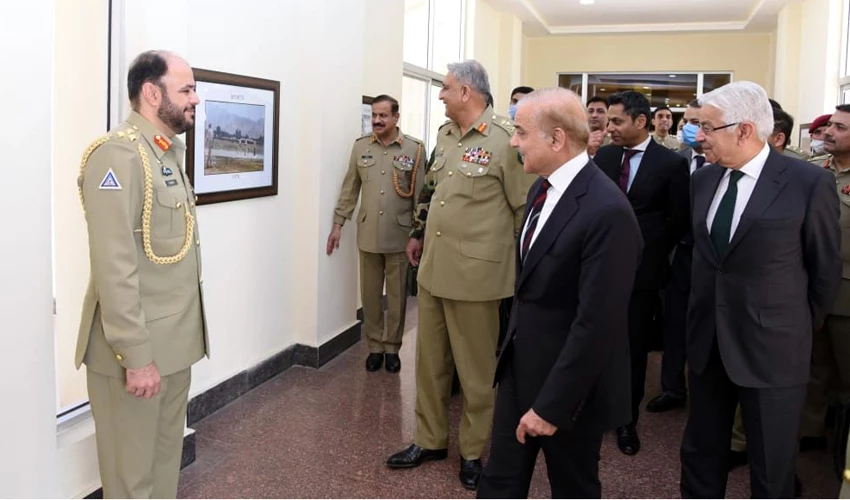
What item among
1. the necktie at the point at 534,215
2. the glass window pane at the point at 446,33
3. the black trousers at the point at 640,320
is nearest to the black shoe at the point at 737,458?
the black trousers at the point at 640,320

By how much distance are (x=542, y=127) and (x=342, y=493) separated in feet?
5.82

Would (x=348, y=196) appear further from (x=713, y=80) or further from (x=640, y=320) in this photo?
(x=713, y=80)

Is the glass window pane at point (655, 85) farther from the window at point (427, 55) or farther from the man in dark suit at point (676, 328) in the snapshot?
the man in dark suit at point (676, 328)

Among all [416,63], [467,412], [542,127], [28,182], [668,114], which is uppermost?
[416,63]

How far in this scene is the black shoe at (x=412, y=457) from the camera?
307 centimetres

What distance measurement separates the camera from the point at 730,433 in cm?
241

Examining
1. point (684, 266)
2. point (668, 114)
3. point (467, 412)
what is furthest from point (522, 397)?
point (668, 114)

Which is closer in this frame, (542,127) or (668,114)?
(542,127)

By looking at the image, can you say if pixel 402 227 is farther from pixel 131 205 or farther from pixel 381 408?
pixel 131 205

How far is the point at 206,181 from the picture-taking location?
11.4 feet

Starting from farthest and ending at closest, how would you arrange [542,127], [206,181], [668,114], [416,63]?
1. [416,63]
2. [668,114]
3. [206,181]
4. [542,127]

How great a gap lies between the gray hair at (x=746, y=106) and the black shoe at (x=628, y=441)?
1.72m

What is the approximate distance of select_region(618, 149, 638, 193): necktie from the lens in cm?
338

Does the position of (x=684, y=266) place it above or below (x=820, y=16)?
below
